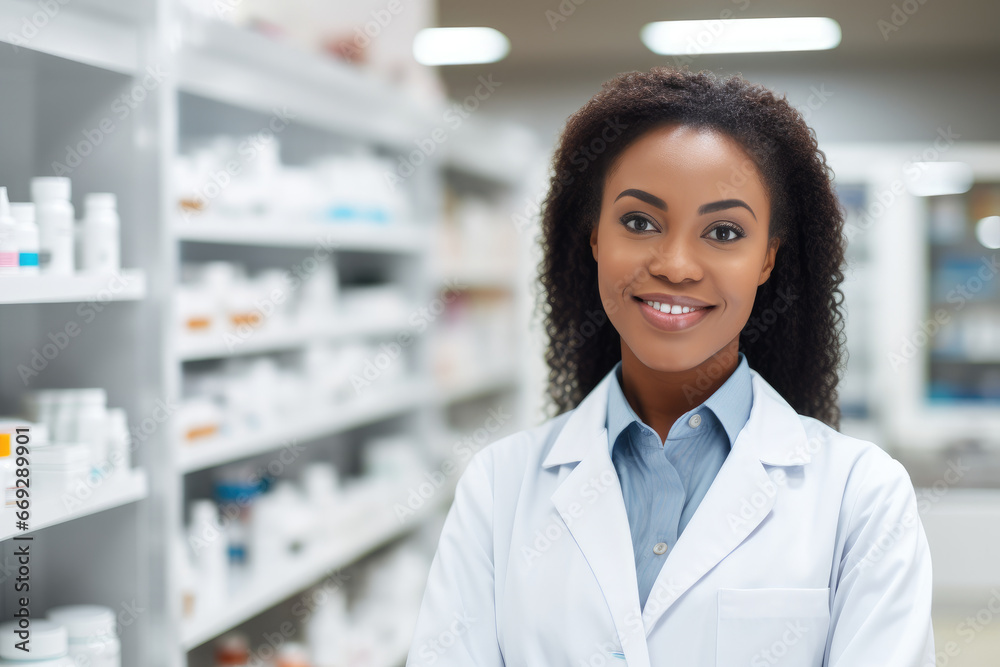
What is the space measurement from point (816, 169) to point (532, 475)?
0.52 metres

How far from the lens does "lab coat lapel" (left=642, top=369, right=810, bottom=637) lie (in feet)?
2.96

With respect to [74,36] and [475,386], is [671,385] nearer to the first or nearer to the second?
[74,36]

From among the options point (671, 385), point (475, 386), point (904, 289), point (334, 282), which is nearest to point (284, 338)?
point (334, 282)

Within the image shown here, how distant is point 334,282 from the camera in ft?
9.37

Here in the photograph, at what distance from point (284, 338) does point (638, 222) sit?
5.60 feet

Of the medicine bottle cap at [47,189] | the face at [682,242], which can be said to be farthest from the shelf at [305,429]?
the face at [682,242]

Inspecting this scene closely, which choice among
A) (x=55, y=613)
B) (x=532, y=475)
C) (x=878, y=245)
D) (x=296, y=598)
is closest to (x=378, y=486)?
(x=296, y=598)

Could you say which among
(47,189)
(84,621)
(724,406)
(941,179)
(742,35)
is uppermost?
(742,35)

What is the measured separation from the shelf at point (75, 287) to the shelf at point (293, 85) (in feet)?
2.06

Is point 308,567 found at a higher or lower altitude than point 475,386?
lower

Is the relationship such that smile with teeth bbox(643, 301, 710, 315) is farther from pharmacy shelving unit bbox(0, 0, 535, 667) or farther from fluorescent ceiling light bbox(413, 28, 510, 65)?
fluorescent ceiling light bbox(413, 28, 510, 65)

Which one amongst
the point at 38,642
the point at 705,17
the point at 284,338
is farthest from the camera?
the point at 705,17

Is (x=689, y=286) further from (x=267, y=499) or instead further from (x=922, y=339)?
(x=922, y=339)

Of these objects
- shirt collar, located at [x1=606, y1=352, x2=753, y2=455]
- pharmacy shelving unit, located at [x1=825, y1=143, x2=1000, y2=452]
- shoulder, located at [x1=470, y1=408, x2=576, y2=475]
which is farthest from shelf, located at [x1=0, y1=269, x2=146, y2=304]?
pharmacy shelving unit, located at [x1=825, y1=143, x2=1000, y2=452]
